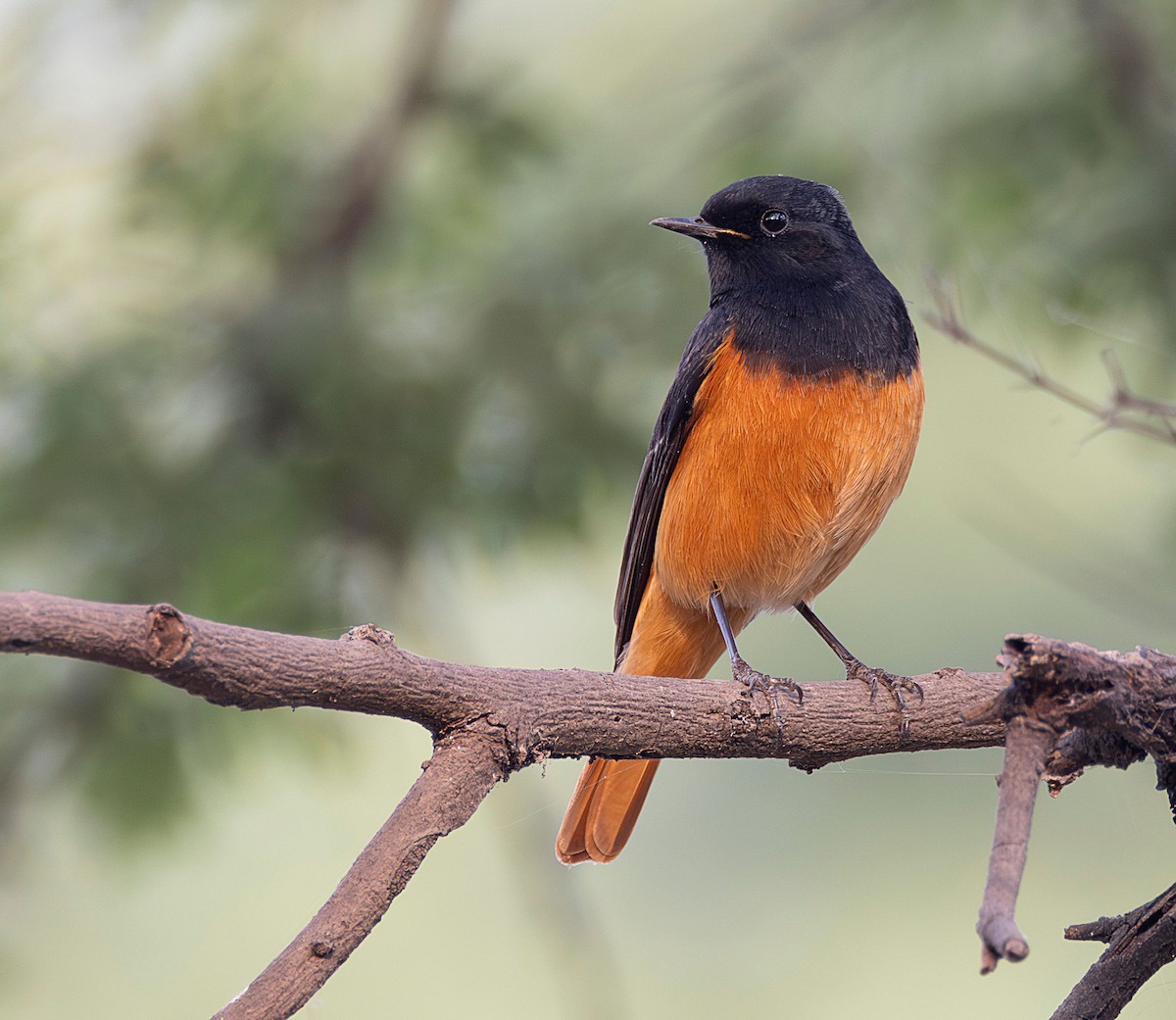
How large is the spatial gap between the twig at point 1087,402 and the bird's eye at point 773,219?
87cm

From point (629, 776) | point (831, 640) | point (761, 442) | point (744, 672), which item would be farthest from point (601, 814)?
point (761, 442)

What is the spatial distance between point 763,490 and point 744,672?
0.65 m

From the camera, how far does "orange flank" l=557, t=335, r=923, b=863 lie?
3967mm

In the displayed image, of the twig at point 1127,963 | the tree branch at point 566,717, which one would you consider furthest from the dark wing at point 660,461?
the twig at point 1127,963

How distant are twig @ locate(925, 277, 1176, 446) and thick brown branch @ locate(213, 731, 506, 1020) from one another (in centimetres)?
173

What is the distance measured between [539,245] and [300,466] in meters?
1.24

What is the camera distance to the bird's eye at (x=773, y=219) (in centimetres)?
444

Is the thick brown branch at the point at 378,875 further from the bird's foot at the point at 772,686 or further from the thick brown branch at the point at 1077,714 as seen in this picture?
the thick brown branch at the point at 1077,714

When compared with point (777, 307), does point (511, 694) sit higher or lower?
lower

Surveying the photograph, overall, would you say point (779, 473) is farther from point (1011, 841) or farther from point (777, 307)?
point (1011, 841)

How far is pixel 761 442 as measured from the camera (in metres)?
4.01

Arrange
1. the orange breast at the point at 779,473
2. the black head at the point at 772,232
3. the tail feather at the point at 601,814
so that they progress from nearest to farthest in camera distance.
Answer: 1. the orange breast at the point at 779,473
2. the tail feather at the point at 601,814
3. the black head at the point at 772,232

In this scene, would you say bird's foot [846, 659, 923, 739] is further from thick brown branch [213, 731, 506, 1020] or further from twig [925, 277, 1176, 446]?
thick brown branch [213, 731, 506, 1020]

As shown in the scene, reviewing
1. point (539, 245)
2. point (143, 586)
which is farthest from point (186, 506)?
point (539, 245)
